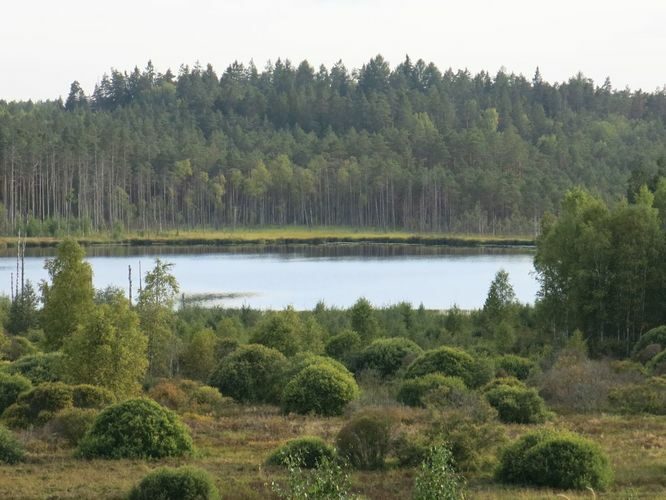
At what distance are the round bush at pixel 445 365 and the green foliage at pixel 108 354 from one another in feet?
28.3

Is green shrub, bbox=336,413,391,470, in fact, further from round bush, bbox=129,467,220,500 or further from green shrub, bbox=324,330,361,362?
green shrub, bbox=324,330,361,362

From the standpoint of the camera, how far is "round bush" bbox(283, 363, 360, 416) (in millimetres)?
30625

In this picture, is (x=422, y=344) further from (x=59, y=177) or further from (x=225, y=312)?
(x=59, y=177)

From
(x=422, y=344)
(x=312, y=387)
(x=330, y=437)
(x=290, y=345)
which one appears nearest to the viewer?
(x=330, y=437)

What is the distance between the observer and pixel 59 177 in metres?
140

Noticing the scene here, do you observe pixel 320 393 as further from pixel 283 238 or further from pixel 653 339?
pixel 283 238

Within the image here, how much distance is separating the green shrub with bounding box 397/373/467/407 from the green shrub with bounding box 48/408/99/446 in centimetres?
972

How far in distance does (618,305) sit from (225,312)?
69.8 feet

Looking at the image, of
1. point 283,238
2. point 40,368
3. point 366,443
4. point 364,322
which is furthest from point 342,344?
point 283,238

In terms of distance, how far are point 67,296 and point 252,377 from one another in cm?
1044

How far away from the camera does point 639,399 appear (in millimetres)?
30391

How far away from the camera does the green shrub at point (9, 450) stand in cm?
2281

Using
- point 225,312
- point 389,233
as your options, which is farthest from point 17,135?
point 225,312

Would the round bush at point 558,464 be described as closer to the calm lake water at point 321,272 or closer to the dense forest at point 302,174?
the calm lake water at point 321,272
